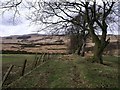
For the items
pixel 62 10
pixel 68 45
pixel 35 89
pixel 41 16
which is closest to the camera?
pixel 35 89

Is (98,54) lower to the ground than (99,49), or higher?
lower

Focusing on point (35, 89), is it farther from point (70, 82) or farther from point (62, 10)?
point (62, 10)

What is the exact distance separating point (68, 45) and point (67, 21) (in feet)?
143

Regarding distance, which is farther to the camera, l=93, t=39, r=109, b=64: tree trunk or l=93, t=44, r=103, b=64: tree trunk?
l=93, t=39, r=109, b=64: tree trunk

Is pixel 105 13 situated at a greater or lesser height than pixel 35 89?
greater

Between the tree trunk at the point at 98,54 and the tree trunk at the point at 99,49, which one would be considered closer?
the tree trunk at the point at 98,54

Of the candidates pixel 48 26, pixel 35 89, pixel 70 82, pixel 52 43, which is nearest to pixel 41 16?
pixel 48 26

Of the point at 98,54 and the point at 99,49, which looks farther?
the point at 99,49

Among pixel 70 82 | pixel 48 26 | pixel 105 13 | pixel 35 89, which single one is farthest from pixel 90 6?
pixel 35 89

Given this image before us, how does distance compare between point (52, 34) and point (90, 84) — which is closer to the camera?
point (90, 84)

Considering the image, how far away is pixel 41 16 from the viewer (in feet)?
131

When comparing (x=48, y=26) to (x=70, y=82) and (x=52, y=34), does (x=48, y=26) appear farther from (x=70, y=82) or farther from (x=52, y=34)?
(x=70, y=82)

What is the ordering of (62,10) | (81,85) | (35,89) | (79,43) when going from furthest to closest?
1. (79,43)
2. (62,10)
3. (81,85)
4. (35,89)

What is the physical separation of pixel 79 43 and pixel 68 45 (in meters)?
9.44
